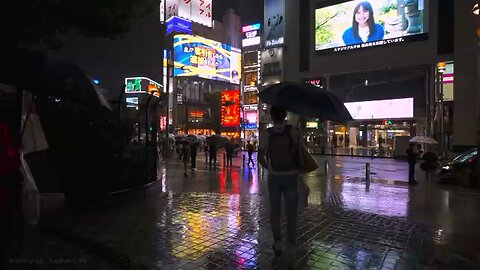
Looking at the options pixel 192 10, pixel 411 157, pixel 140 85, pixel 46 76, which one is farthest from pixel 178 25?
pixel 46 76

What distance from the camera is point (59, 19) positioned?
759cm

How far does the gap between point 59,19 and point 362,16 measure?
40.6 meters

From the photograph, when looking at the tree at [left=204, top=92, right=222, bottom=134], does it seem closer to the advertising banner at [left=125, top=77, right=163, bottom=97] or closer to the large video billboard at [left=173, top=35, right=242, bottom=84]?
the large video billboard at [left=173, top=35, right=242, bottom=84]

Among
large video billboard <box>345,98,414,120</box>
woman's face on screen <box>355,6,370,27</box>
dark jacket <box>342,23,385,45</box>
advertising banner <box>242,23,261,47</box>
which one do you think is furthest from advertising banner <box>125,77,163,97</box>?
advertising banner <box>242,23,261,47</box>

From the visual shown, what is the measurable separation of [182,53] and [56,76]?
85557 mm

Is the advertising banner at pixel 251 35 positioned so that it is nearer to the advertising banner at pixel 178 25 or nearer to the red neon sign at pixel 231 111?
the advertising banner at pixel 178 25

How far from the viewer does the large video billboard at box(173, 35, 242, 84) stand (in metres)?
91.7

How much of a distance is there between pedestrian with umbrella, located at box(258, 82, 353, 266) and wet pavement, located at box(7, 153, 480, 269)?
0.52 m

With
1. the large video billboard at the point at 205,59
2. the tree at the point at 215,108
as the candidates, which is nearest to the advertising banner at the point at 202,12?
the large video billboard at the point at 205,59

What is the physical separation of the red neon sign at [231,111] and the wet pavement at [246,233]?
5735cm

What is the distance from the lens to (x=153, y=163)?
39.3 ft

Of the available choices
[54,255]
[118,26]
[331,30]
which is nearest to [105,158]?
[118,26]

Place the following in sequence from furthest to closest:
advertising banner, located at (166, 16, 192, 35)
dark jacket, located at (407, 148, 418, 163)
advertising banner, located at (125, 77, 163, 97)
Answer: advertising banner, located at (166, 16, 192, 35), dark jacket, located at (407, 148, 418, 163), advertising banner, located at (125, 77, 163, 97)

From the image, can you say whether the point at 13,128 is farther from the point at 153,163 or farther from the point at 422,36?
the point at 422,36
